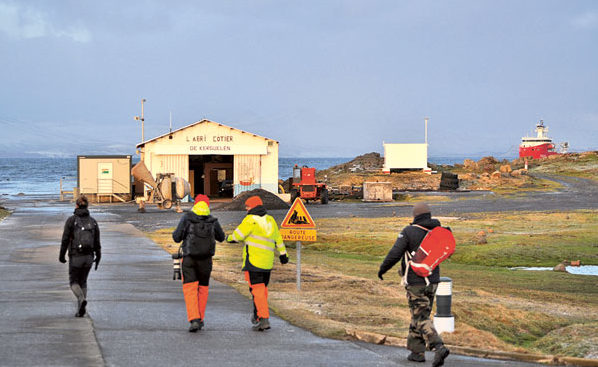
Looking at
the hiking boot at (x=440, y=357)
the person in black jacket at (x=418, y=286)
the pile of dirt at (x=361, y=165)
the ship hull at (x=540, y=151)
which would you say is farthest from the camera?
the ship hull at (x=540, y=151)

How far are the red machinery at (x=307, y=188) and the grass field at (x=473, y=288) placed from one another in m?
19.4

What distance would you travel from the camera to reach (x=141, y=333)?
10.4 meters

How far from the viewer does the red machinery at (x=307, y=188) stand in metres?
51.2

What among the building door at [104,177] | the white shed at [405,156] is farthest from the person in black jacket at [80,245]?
the white shed at [405,156]

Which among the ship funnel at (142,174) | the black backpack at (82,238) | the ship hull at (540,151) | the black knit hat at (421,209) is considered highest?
the ship hull at (540,151)

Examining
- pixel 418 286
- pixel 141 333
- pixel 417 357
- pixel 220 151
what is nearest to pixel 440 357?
pixel 417 357

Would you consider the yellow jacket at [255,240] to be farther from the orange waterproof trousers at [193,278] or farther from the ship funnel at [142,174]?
the ship funnel at [142,174]

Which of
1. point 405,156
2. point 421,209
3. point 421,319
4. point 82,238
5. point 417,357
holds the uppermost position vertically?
point 405,156

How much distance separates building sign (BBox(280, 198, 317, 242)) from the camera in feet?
48.7

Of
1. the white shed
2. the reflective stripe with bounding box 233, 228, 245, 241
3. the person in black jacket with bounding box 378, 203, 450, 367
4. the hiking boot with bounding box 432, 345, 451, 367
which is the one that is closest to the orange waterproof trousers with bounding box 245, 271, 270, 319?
the reflective stripe with bounding box 233, 228, 245, 241

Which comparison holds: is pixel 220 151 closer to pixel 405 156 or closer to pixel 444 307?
pixel 405 156

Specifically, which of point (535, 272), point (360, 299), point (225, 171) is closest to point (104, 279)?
point (360, 299)

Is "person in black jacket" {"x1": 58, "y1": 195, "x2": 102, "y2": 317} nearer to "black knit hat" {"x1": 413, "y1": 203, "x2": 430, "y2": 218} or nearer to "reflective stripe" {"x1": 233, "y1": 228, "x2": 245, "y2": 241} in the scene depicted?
"reflective stripe" {"x1": 233, "y1": 228, "x2": 245, "y2": 241}

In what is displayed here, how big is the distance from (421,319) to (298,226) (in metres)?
6.12
